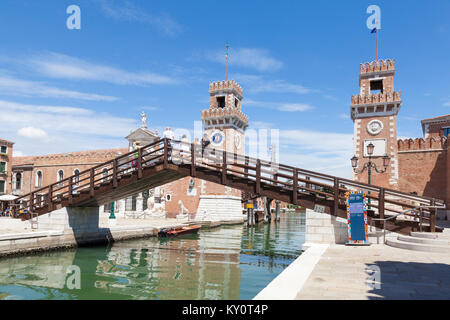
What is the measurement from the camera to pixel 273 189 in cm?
1387

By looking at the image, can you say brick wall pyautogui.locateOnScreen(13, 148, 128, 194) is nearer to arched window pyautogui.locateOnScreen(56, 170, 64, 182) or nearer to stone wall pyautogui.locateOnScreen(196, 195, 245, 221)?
arched window pyautogui.locateOnScreen(56, 170, 64, 182)

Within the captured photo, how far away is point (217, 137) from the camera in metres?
42.0

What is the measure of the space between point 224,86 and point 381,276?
37984 millimetres

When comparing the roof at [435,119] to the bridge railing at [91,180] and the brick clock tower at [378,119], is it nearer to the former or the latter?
the brick clock tower at [378,119]

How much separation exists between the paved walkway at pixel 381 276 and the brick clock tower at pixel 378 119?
78.9 feet

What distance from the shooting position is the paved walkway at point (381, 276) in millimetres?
5527

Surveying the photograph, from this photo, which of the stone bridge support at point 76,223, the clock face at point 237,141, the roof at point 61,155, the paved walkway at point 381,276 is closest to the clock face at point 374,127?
the clock face at point 237,141

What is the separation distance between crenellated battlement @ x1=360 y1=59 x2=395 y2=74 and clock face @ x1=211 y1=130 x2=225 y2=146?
54.5 feet

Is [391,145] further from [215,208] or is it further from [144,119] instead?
[144,119]

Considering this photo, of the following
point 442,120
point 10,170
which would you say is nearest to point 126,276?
point 442,120

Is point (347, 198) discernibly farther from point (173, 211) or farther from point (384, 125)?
point (173, 211)

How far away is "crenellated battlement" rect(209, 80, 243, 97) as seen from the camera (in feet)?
140

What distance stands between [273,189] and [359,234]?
3597 millimetres
